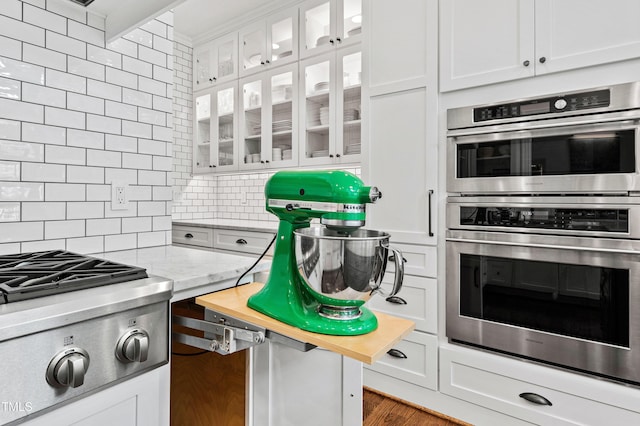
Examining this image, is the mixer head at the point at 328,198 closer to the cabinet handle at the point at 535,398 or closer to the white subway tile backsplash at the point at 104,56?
the white subway tile backsplash at the point at 104,56

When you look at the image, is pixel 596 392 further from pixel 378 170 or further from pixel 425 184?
pixel 378 170

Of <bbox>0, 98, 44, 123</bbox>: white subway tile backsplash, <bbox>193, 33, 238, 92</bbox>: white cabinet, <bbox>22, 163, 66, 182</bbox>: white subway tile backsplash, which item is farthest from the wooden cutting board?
<bbox>193, 33, 238, 92</bbox>: white cabinet

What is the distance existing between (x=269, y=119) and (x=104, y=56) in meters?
1.85

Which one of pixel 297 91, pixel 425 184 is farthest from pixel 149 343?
pixel 297 91

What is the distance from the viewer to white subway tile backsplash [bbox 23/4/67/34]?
1.19m

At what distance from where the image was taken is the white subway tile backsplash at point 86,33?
129 centimetres

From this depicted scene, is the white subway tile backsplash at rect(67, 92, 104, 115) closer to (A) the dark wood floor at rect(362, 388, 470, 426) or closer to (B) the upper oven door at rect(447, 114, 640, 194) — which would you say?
(B) the upper oven door at rect(447, 114, 640, 194)

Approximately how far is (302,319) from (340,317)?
0.08m

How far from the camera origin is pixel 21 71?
3.83 feet

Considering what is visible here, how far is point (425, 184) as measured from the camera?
6.17 ft

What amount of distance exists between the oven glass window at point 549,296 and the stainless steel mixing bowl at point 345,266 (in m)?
1.17

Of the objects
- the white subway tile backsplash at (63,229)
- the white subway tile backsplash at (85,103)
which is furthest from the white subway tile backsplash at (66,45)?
the white subway tile backsplash at (63,229)

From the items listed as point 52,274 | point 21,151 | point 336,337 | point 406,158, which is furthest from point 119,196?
point 406,158

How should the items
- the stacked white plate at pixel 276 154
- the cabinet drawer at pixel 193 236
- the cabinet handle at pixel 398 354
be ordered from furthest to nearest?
the cabinet drawer at pixel 193 236 < the stacked white plate at pixel 276 154 < the cabinet handle at pixel 398 354
